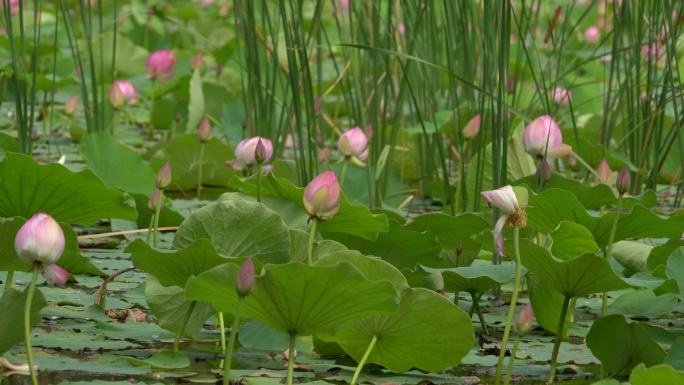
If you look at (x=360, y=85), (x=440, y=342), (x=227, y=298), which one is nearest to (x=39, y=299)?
(x=227, y=298)

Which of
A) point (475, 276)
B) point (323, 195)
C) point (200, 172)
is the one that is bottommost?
point (200, 172)

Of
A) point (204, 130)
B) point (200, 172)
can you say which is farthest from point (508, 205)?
point (200, 172)

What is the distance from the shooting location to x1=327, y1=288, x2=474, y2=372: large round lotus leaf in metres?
1.20

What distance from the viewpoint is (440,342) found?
1225mm

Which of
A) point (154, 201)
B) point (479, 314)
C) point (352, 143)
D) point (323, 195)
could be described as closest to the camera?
point (323, 195)

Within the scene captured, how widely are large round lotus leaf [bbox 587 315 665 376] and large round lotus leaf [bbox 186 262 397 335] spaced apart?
0.31 meters

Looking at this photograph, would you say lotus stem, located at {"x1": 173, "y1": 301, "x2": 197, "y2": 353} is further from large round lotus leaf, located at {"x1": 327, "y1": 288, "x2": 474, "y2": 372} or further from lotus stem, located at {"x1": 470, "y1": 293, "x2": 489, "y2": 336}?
lotus stem, located at {"x1": 470, "y1": 293, "x2": 489, "y2": 336}

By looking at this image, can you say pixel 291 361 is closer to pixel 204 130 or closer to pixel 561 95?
pixel 204 130

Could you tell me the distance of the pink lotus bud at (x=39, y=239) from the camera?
1.06 meters

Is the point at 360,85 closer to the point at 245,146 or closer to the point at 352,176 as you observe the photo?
the point at 352,176

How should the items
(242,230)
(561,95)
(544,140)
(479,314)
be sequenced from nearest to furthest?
1. (242,230)
2. (479,314)
3. (544,140)
4. (561,95)

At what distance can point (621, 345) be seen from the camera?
1.29 meters

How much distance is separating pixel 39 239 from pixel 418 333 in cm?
40

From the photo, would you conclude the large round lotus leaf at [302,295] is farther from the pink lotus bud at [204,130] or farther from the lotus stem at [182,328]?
the pink lotus bud at [204,130]
